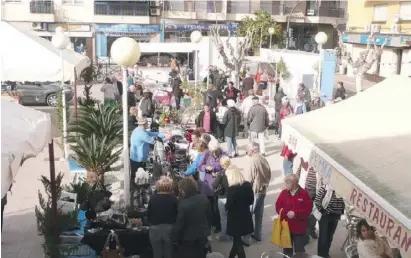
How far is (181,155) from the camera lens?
990cm

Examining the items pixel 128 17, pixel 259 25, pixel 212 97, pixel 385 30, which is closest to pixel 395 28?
pixel 385 30

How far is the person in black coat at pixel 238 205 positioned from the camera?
21.8 ft

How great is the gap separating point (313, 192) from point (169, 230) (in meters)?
2.42

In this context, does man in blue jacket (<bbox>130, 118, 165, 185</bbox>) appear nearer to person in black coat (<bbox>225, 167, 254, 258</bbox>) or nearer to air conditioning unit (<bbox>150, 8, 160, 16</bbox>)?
person in black coat (<bbox>225, 167, 254, 258</bbox>)

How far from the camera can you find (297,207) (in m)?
6.28

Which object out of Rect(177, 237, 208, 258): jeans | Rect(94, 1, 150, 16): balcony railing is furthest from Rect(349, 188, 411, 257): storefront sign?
Rect(94, 1, 150, 16): balcony railing

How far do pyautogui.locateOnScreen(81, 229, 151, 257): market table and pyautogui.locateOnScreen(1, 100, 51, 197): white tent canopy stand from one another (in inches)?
59.2

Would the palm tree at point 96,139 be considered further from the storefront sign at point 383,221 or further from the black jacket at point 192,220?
the storefront sign at point 383,221

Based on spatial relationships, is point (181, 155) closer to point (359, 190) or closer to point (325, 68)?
point (359, 190)

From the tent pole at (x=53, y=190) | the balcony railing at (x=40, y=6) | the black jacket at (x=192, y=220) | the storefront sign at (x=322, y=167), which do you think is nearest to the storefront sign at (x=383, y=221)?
the storefront sign at (x=322, y=167)

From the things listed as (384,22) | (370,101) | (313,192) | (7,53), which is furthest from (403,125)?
(384,22)

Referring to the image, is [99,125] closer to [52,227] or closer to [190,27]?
[52,227]

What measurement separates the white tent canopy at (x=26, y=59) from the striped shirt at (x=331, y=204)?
22.2ft

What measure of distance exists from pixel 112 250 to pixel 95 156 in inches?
122
